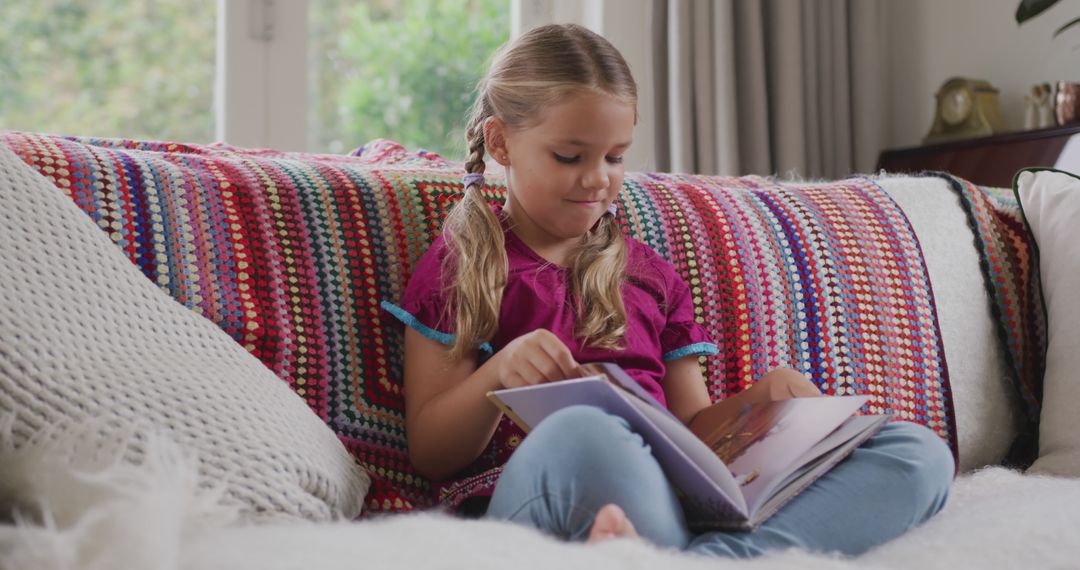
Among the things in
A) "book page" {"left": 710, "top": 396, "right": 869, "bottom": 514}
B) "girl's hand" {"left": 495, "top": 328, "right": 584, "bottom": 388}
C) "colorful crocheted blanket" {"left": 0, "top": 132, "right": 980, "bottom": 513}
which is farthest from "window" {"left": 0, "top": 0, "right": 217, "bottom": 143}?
"book page" {"left": 710, "top": 396, "right": 869, "bottom": 514}

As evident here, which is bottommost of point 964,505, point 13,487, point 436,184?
point 964,505

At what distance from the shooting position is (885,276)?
1416 millimetres

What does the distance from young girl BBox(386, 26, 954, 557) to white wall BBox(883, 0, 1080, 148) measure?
5.72 feet

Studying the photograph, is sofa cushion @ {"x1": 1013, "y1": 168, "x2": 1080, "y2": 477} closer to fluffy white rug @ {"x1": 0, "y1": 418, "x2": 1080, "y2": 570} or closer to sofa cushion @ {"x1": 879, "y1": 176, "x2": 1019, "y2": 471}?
sofa cushion @ {"x1": 879, "y1": 176, "x2": 1019, "y2": 471}

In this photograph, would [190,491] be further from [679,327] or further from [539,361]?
[679,327]

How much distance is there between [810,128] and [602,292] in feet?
5.37

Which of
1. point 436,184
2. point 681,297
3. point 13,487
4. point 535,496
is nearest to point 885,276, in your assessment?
point 681,297

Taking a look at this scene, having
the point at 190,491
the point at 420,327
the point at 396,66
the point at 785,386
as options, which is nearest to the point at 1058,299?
the point at 785,386

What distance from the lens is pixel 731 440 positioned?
100 centimetres

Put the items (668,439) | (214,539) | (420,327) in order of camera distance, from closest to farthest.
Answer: (214,539) → (668,439) → (420,327)

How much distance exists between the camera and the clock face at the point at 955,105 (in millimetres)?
2498

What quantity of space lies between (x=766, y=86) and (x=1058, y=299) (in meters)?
1.33

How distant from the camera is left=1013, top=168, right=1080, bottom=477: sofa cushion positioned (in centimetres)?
133

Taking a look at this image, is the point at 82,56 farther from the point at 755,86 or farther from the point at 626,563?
the point at 626,563
